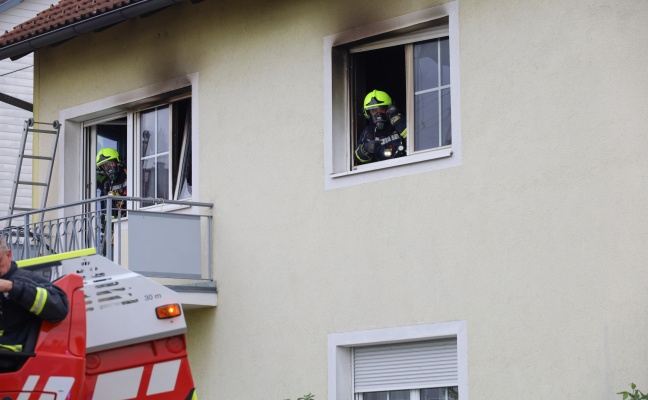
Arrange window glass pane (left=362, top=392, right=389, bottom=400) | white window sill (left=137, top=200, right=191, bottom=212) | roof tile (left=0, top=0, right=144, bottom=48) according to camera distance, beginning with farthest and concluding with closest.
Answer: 1. roof tile (left=0, top=0, right=144, bottom=48)
2. white window sill (left=137, top=200, right=191, bottom=212)
3. window glass pane (left=362, top=392, right=389, bottom=400)

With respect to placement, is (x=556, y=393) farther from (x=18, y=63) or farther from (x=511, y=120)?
(x=18, y=63)

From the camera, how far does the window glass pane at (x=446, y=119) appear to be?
1223 centimetres

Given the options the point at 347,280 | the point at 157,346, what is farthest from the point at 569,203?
the point at 157,346

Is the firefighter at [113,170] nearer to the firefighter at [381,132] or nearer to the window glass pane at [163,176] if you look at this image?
the window glass pane at [163,176]

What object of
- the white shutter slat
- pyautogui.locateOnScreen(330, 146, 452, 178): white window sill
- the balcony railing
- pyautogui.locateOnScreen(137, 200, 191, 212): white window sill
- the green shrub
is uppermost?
pyautogui.locateOnScreen(330, 146, 452, 178): white window sill

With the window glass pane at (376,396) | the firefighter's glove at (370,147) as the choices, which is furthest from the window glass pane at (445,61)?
the window glass pane at (376,396)

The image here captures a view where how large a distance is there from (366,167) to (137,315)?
15.1 feet

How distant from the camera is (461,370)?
38.0 feet

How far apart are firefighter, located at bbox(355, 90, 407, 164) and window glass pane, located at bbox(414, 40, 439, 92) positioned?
36 cm

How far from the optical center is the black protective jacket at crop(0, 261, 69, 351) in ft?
25.4

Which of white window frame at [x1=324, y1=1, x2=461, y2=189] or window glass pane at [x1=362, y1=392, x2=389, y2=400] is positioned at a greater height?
white window frame at [x1=324, y1=1, x2=461, y2=189]

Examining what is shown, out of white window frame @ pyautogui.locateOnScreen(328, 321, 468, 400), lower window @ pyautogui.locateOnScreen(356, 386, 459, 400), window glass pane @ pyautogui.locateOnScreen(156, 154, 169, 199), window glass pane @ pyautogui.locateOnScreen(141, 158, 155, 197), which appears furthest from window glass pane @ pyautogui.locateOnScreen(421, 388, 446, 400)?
window glass pane @ pyautogui.locateOnScreen(141, 158, 155, 197)

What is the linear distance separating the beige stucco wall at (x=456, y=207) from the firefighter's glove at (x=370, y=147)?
421 mm

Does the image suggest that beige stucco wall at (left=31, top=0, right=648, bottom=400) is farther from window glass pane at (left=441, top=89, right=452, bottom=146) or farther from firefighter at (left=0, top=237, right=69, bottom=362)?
firefighter at (left=0, top=237, right=69, bottom=362)
